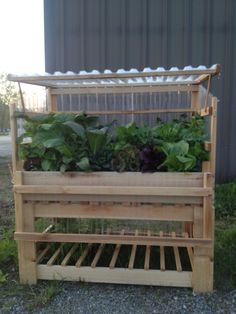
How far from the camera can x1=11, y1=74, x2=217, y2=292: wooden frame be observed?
2.45 m

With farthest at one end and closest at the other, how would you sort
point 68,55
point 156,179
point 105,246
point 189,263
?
1. point 68,55
2. point 105,246
3. point 189,263
4. point 156,179

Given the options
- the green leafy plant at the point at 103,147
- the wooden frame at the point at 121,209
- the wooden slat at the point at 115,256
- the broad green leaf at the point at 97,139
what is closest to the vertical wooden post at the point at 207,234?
the wooden frame at the point at 121,209

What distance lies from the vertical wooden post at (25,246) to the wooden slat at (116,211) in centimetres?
5

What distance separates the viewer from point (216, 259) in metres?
3.01

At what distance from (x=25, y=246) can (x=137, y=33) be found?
3.58 meters

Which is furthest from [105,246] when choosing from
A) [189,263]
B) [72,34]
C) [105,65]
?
[72,34]

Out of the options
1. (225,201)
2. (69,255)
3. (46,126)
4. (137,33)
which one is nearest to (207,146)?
(46,126)

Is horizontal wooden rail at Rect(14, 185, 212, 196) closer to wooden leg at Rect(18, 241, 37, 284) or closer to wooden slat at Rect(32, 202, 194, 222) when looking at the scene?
wooden slat at Rect(32, 202, 194, 222)

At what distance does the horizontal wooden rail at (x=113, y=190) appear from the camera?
2420 mm

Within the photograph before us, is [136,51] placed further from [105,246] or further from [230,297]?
[230,297]

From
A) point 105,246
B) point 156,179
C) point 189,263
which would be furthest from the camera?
point 105,246

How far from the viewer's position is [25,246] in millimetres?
2666

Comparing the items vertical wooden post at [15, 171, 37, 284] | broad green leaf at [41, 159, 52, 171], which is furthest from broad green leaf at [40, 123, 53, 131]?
A: vertical wooden post at [15, 171, 37, 284]

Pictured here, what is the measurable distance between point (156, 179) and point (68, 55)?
10.6 ft
